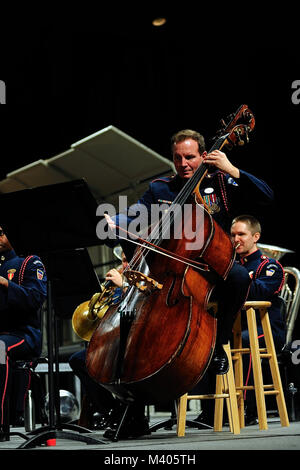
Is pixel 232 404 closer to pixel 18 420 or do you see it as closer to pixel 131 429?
pixel 131 429

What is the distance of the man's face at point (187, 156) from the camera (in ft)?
8.75

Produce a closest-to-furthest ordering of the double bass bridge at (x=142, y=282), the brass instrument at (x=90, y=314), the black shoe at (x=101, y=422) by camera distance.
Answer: the double bass bridge at (x=142, y=282)
the brass instrument at (x=90, y=314)
the black shoe at (x=101, y=422)

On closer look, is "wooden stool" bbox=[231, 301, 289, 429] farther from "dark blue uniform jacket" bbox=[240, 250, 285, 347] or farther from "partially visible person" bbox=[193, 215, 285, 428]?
"dark blue uniform jacket" bbox=[240, 250, 285, 347]

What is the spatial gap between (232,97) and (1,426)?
3374mm

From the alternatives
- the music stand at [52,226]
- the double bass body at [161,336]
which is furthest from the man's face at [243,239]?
the music stand at [52,226]

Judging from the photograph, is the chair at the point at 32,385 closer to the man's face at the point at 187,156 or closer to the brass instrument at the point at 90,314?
the brass instrument at the point at 90,314

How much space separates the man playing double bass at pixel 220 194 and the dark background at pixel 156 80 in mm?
2113

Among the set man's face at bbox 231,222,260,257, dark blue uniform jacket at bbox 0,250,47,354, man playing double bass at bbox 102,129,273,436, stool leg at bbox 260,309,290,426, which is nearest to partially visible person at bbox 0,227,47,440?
dark blue uniform jacket at bbox 0,250,47,354

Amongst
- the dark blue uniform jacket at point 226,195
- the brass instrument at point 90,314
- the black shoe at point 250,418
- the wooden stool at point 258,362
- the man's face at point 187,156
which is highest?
the man's face at point 187,156

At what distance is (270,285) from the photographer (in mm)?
3262

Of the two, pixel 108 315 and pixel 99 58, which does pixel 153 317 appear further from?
pixel 99 58

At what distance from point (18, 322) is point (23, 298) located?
7.1 inches

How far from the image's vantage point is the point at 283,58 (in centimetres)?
455
